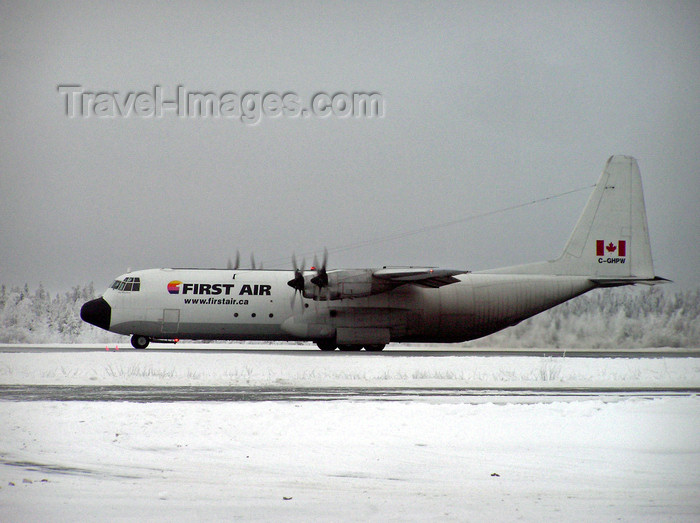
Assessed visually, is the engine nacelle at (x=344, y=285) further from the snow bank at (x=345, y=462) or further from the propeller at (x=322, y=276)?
the snow bank at (x=345, y=462)

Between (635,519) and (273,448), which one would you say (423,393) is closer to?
(273,448)

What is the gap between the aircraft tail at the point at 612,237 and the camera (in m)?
34.2

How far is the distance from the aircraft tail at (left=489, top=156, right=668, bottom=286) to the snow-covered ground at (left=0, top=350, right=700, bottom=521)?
60.8 feet

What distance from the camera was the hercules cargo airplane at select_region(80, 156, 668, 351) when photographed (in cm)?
3122

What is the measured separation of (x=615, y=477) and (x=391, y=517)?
10.7ft

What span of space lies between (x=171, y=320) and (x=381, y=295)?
9.43 meters

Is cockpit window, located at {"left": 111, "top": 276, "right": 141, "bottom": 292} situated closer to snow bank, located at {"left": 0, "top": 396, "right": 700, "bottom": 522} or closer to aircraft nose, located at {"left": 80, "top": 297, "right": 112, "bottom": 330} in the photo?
aircraft nose, located at {"left": 80, "top": 297, "right": 112, "bottom": 330}

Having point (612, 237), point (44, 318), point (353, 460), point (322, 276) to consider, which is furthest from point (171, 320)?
point (44, 318)

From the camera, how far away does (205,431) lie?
10977 mm

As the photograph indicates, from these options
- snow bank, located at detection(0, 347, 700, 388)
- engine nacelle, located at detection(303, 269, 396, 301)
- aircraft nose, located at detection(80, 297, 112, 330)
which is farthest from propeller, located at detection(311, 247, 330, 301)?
aircraft nose, located at detection(80, 297, 112, 330)

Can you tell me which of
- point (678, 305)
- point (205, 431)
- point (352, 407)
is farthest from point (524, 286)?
point (205, 431)

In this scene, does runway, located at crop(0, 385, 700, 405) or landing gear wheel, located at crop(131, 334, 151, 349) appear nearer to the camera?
runway, located at crop(0, 385, 700, 405)

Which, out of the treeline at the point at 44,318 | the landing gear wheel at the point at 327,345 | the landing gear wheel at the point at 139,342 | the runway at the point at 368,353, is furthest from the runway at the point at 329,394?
the treeline at the point at 44,318

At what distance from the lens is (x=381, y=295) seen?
32531 mm
